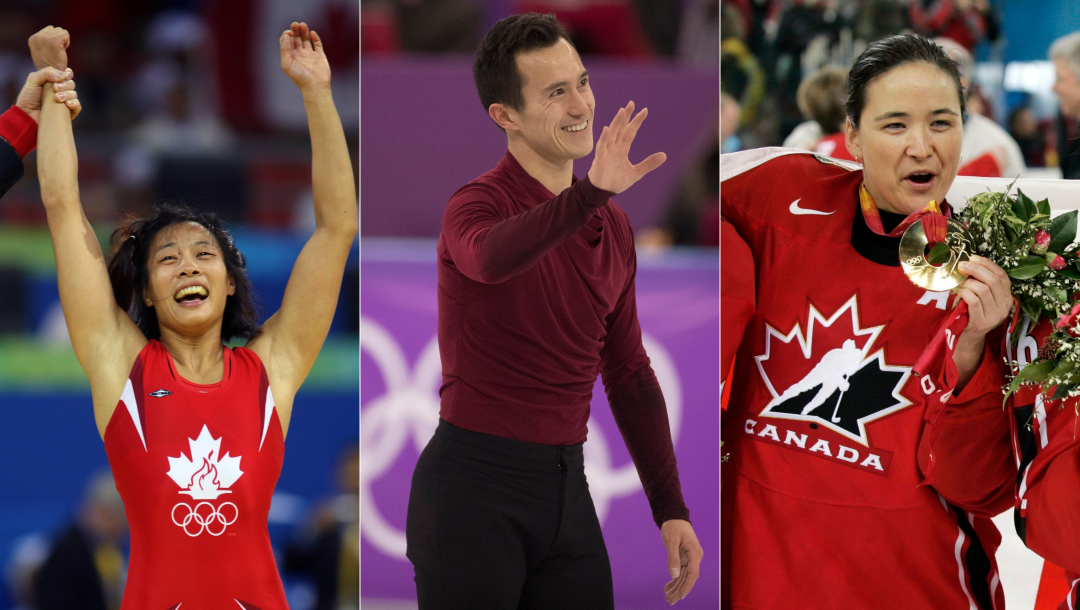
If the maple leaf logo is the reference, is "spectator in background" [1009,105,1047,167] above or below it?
above

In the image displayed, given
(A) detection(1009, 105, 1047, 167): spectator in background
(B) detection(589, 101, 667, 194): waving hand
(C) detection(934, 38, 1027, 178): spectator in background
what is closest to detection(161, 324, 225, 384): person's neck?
(B) detection(589, 101, 667, 194): waving hand

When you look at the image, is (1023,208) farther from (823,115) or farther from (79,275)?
(79,275)

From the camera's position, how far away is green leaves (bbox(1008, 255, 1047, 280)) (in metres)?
2.57

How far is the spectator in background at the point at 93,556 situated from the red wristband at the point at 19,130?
80 cm

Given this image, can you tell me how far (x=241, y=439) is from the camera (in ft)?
8.01

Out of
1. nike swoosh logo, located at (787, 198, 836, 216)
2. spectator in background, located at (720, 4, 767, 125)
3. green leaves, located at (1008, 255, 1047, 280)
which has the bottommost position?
green leaves, located at (1008, 255, 1047, 280)

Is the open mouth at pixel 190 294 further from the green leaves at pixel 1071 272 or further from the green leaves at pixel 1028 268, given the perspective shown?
the green leaves at pixel 1071 272

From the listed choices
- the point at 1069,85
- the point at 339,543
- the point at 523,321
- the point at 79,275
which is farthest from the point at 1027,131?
the point at 79,275

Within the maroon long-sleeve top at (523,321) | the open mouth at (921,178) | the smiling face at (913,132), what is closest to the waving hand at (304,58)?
the maroon long-sleeve top at (523,321)

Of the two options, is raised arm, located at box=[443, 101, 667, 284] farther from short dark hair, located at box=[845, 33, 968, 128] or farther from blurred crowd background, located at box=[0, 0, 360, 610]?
short dark hair, located at box=[845, 33, 968, 128]

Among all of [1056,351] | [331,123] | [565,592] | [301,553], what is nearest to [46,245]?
[331,123]

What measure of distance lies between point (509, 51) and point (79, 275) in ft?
3.69

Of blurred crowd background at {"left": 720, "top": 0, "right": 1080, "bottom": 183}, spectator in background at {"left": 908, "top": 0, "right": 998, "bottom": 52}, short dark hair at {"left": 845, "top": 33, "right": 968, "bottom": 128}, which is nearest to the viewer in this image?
short dark hair at {"left": 845, "top": 33, "right": 968, "bottom": 128}

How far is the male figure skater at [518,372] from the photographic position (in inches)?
91.8
